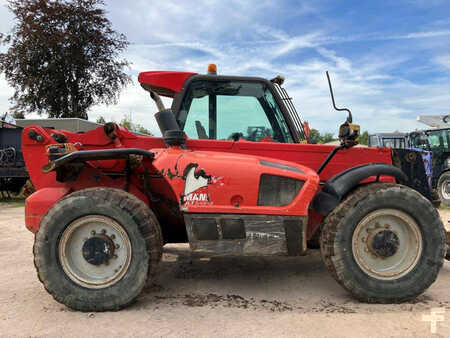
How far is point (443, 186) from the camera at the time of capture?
13.2 meters

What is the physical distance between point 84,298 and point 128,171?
1212mm

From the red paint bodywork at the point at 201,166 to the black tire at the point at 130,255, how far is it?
15.7 inches

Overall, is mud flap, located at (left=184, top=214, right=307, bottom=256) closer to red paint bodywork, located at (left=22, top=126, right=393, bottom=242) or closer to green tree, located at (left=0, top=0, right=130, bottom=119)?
red paint bodywork, located at (left=22, top=126, right=393, bottom=242)

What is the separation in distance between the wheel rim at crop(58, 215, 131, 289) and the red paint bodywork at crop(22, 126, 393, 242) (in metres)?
0.54

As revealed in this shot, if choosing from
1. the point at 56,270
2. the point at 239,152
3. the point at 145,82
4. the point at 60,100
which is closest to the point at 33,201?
the point at 56,270

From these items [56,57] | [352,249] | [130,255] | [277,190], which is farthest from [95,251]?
[56,57]

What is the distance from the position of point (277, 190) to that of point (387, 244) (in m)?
1.07

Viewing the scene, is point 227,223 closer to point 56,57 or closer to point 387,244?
point 387,244

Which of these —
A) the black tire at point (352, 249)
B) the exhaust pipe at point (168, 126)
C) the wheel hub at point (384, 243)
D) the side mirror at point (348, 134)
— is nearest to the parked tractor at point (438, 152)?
the side mirror at point (348, 134)

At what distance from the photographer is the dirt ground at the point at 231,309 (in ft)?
9.09

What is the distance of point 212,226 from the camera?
10.6ft

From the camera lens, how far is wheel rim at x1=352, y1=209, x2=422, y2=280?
324 centimetres

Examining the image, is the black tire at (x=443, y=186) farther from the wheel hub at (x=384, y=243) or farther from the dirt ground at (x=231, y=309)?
the wheel hub at (x=384, y=243)

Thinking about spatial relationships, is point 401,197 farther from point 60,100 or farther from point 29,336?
point 60,100
